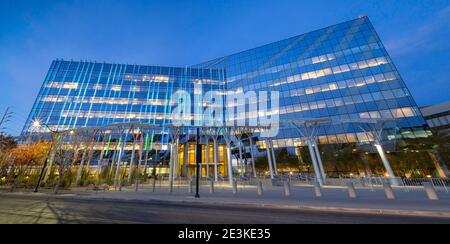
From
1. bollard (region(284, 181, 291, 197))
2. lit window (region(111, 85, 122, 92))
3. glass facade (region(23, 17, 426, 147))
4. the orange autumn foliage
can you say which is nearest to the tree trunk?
glass facade (region(23, 17, 426, 147))

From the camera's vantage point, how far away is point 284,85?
164 ft

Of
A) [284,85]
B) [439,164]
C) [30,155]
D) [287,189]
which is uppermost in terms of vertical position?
[284,85]

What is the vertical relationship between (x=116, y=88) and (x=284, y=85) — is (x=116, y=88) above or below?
above

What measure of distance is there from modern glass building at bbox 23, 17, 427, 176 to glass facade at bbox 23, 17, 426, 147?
7.2 inches

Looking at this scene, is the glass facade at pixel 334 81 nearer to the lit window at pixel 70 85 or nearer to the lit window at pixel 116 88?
the lit window at pixel 116 88

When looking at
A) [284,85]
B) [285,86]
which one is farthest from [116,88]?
[285,86]

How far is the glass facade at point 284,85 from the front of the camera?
128 ft

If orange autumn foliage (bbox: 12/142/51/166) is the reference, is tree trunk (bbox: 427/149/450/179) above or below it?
below

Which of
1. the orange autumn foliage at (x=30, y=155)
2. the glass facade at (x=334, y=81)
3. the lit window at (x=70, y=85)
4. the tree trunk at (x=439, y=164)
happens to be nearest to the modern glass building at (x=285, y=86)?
the lit window at (x=70, y=85)

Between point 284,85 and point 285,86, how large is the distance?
51 centimetres

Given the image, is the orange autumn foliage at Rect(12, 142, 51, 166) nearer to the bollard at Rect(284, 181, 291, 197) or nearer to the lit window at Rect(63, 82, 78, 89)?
the lit window at Rect(63, 82, 78, 89)

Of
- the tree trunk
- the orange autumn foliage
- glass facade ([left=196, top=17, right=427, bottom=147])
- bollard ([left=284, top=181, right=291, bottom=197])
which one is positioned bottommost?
bollard ([left=284, top=181, right=291, bottom=197])

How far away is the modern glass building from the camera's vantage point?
1527 inches

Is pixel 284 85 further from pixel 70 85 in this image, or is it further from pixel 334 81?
pixel 70 85
